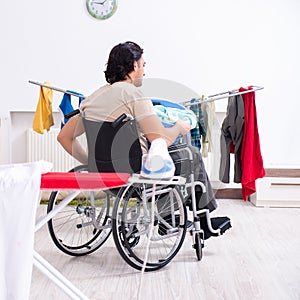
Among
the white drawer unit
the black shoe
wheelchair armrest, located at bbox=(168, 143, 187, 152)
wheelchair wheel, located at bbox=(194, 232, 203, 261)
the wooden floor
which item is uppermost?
wheelchair armrest, located at bbox=(168, 143, 187, 152)

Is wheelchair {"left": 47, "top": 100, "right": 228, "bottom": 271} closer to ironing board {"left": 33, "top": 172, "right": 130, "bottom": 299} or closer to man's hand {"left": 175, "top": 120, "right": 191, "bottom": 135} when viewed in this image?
man's hand {"left": 175, "top": 120, "right": 191, "bottom": 135}

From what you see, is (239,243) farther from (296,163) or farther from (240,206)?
(296,163)

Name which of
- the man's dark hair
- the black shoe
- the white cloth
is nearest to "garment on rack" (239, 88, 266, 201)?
the black shoe

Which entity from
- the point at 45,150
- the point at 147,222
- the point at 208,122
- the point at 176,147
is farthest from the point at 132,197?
the point at 45,150

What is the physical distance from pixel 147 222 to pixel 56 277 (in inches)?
42.6

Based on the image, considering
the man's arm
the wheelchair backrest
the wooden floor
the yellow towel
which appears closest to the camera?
the wooden floor

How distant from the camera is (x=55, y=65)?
5.13m

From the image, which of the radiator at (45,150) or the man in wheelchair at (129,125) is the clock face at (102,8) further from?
the man in wheelchair at (129,125)

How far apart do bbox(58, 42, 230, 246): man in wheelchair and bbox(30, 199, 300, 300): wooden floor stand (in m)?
0.28

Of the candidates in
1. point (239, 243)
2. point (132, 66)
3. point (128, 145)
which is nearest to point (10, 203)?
point (128, 145)

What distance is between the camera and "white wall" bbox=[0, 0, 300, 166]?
5.13 meters

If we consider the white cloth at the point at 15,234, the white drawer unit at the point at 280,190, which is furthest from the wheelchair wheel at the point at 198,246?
the white drawer unit at the point at 280,190

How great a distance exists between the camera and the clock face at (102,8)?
512 cm

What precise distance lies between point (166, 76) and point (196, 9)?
0.64 m
